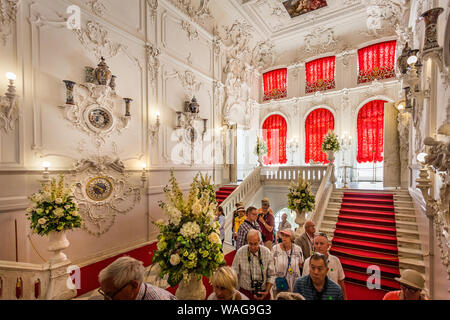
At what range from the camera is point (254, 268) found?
255cm

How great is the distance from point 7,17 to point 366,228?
9853 mm

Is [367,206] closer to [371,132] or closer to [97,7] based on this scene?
[371,132]

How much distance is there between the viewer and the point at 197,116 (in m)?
9.02

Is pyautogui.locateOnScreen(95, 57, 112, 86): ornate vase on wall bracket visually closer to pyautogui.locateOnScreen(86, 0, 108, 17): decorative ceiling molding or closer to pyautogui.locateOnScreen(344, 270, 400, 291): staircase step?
pyautogui.locateOnScreen(86, 0, 108, 17): decorative ceiling molding

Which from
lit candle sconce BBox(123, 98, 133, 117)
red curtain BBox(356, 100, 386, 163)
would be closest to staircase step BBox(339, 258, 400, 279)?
lit candle sconce BBox(123, 98, 133, 117)

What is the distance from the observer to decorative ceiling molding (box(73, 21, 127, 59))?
5.45 m

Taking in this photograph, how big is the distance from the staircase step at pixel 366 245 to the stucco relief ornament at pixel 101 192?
6116 mm

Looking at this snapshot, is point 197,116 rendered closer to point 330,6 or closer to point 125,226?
point 125,226

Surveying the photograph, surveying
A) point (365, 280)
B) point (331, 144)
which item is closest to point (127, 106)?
point (365, 280)

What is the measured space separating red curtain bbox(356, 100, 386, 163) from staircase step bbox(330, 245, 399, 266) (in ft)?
24.2

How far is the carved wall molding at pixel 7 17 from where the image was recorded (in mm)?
4199

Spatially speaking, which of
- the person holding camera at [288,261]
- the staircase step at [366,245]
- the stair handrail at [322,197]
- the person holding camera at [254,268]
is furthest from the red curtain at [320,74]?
the person holding camera at [254,268]

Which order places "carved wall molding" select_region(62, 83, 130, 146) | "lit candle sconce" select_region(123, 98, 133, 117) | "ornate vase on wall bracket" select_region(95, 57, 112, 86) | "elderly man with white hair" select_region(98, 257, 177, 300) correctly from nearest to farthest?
"elderly man with white hair" select_region(98, 257, 177, 300) → "carved wall molding" select_region(62, 83, 130, 146) → "ornate vase on wall bracket" select_region(95, 57, 112, 86) → "lit candle sconce" select_region(123, 98, 133, 117)
